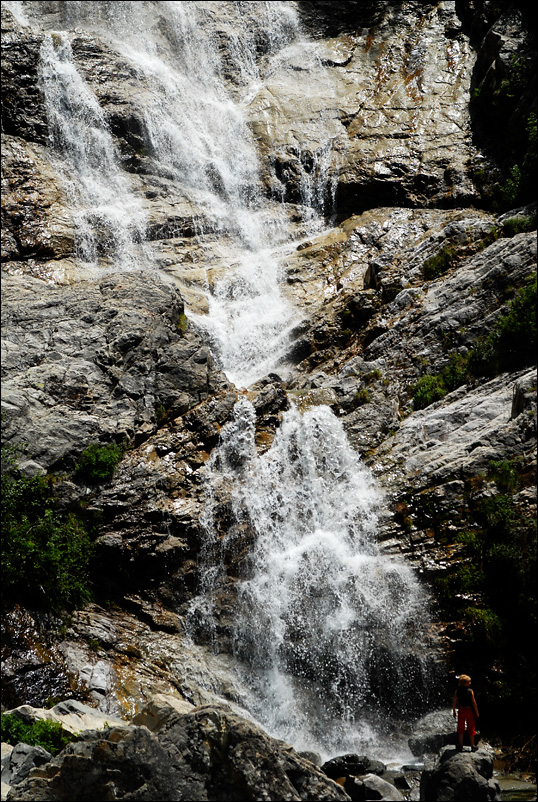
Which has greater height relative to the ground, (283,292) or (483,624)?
(283,292)

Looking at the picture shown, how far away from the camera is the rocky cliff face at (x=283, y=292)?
46.1 feet

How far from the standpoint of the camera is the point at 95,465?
627 inches

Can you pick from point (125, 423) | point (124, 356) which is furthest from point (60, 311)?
point (125, 423)

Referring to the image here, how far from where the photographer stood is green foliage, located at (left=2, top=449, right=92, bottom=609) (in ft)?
44.6

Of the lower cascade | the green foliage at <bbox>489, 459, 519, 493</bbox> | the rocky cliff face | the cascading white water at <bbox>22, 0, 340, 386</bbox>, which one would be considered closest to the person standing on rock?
the rocky cliff face

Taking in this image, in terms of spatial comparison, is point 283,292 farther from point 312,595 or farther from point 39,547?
point 39,547

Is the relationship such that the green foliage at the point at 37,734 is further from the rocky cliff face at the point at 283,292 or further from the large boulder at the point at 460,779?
the large boulder at the point at 460,779

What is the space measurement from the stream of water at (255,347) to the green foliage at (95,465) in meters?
2.28

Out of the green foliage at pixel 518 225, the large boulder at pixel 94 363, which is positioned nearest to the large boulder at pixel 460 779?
the large boulder at pixel 94 363

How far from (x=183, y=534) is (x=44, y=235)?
40.2 ft

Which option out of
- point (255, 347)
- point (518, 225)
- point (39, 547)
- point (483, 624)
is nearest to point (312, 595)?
point (483, 624)

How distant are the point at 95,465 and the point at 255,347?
22.8ft

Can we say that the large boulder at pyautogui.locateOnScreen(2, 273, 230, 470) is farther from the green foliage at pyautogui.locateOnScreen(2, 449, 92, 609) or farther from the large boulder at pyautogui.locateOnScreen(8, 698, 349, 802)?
the large boulder at pyautogui.locateOnScreen(8, 698, 349, 802)

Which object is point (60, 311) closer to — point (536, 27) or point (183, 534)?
point (183, 534)
